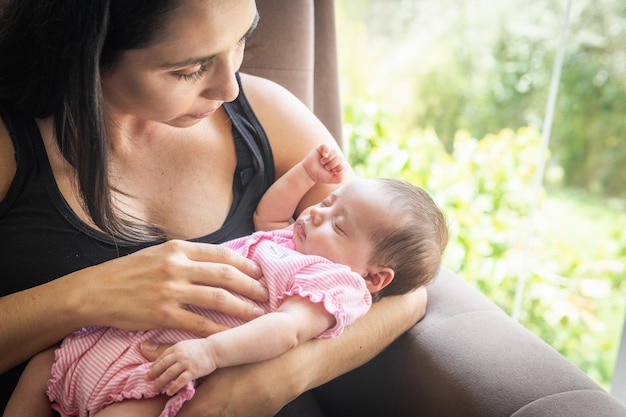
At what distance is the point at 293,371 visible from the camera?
39.0 inches

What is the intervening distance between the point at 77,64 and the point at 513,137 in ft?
7.42

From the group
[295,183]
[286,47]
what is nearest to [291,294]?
[295,183]

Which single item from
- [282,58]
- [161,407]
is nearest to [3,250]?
[161,407]

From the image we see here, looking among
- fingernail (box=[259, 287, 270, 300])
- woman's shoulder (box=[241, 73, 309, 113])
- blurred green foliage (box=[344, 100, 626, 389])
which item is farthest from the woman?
blurred green foliage (box=[344, 100, 626, 389])

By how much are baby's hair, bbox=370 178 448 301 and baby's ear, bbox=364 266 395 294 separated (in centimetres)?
1

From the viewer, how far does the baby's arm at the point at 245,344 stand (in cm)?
86

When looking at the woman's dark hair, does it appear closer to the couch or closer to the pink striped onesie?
the pink striped onesie

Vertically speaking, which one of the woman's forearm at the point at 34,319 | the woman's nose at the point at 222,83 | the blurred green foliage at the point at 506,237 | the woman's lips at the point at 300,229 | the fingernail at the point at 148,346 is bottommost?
the blurred green foliage at the point at 506,237

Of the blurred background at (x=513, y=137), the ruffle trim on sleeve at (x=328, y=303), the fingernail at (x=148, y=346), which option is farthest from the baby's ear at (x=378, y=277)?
the blurred background at (x=513, y=137)

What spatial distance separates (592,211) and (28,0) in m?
2.67

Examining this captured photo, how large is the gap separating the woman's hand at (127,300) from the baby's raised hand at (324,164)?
30cm

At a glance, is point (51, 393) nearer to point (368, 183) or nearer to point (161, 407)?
point (161, 407)

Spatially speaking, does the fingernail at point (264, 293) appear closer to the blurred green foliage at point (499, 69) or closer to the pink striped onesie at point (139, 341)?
the pink striped onesie at point (139, 341)

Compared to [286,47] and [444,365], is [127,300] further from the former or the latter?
[286,47]
